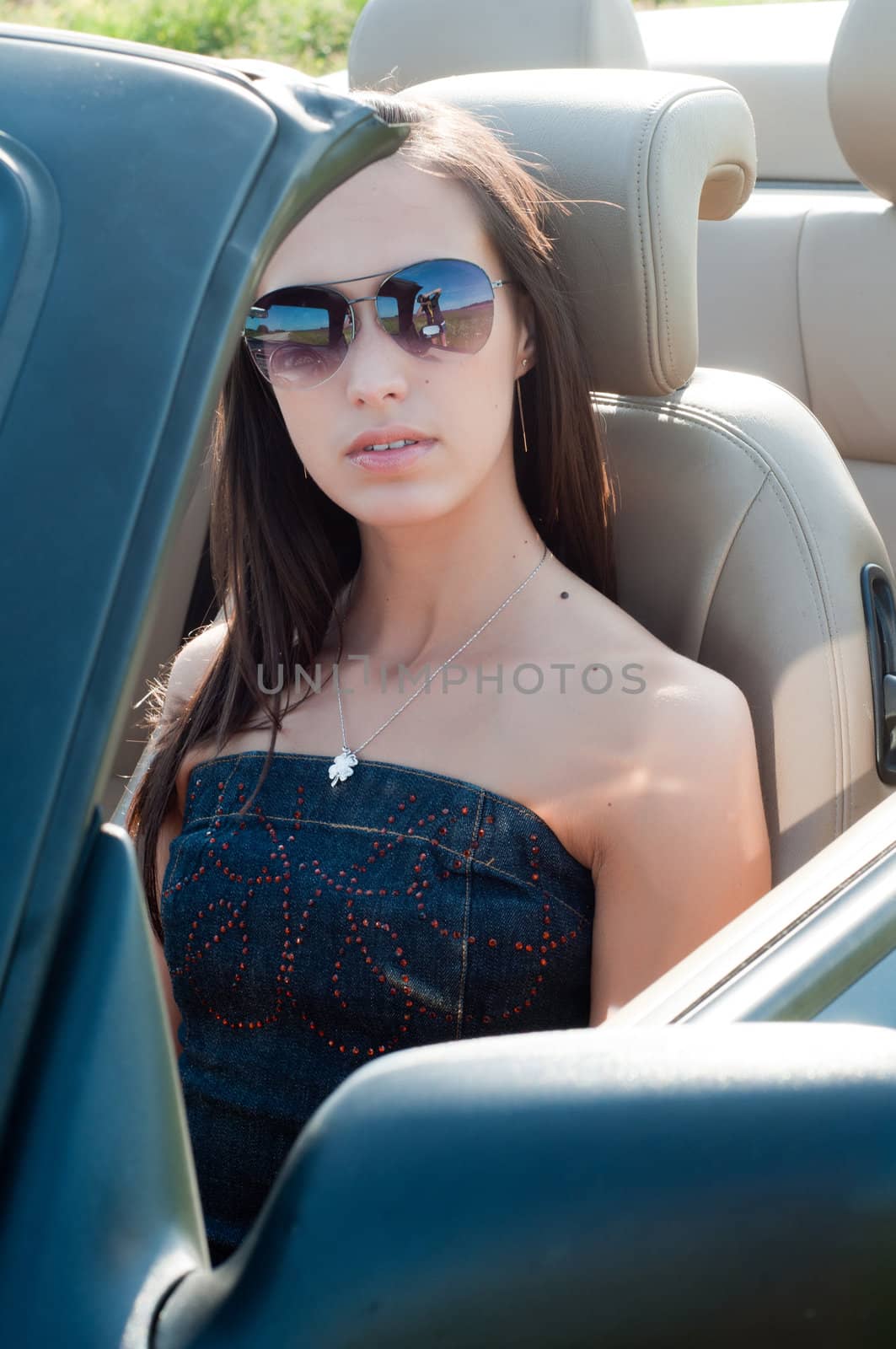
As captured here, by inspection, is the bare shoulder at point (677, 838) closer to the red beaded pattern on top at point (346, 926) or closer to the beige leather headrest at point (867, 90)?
the red beaded pattern on top at point (346, 926)

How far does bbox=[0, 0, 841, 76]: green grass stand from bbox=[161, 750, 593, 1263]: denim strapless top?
28.8ft

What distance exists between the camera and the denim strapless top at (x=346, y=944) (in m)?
1.48

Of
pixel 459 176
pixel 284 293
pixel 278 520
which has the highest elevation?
pixel 459 176

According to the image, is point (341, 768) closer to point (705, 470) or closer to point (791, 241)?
point (705, 470)

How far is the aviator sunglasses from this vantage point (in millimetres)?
1486

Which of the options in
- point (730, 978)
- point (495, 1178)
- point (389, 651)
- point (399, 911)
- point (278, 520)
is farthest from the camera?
point (278, 520)

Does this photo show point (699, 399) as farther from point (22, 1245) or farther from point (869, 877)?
point (22, 1245)

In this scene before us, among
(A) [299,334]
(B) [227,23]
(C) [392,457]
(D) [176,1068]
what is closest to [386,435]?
(C) [392,457]

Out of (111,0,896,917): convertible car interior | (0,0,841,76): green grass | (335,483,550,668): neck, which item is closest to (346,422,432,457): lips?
(335,483,550,668): neck

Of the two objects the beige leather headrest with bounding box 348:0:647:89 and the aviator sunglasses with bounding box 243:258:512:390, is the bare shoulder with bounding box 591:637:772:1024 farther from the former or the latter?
the beige leather headrest with bounding box 348:0:647:89

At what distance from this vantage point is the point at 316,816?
159cm

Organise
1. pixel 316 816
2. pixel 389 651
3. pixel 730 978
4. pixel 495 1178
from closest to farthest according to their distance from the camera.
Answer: pixel 495 1178
pixel 730 978
pixel 316 816
pixel 389 651

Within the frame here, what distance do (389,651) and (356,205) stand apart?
1.65 ft

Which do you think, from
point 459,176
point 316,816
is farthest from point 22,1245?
point 459,176
